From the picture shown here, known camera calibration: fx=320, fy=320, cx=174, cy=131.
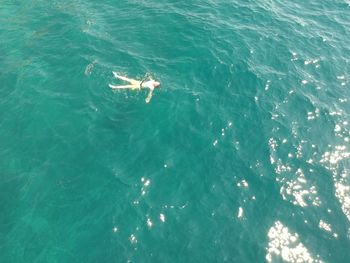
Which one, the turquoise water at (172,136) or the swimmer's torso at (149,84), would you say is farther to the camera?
the swimmer's torso at (149,84)

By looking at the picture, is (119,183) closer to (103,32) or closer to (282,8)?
(103,32)

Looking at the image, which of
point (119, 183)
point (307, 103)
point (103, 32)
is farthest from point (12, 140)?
point (307, 103)

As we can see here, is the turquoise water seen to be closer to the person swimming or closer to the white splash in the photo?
the white splash

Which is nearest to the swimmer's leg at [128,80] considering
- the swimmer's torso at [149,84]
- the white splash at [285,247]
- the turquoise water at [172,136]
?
the swimmer's torso at [149,84]

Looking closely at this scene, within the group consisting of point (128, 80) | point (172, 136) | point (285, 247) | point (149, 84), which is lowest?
point (285, 247)

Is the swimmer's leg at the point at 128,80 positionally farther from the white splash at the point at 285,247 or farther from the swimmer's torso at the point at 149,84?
the white splash at the point at 285,247

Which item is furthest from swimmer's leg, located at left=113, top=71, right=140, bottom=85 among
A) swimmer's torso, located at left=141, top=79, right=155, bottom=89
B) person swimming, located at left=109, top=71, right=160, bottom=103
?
swimmer's torso, located at left=141, top=79, right=155, bottom=89

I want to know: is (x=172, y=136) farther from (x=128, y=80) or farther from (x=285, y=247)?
(x=285, y=247)

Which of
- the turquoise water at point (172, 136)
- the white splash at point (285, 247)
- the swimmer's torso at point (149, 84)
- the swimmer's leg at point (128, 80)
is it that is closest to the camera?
the white splash at point (285, 247)

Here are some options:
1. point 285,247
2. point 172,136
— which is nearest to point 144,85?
point 172,136
